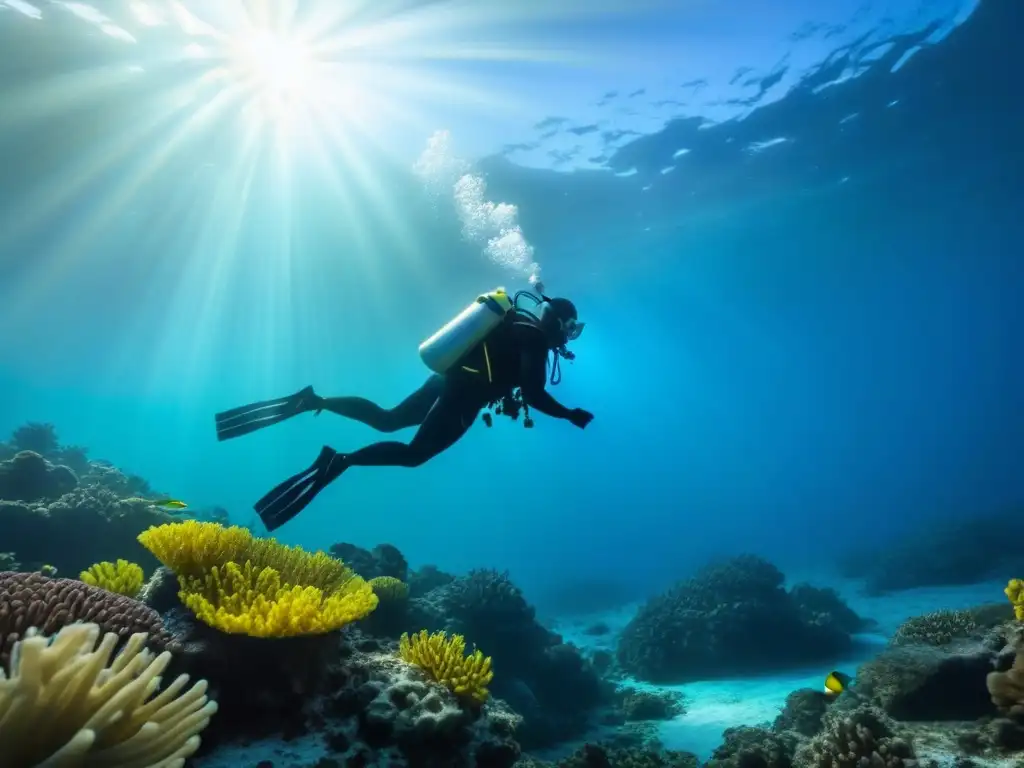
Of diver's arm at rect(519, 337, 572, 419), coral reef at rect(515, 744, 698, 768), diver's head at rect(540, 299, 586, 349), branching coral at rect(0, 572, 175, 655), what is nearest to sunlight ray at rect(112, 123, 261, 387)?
diver's head at rect(540, 299, 586, 349)

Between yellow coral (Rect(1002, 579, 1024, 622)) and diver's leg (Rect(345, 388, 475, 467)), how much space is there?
5.78 meters

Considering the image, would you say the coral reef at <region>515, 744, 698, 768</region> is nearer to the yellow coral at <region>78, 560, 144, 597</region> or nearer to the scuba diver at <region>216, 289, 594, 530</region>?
the scuba diver at <region>216, 289, 594, 530</region>

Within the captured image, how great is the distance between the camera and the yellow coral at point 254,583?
3.76 m

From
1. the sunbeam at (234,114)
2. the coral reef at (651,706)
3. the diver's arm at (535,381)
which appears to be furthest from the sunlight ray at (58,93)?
the coral reef at (651,706)

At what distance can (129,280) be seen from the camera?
29.3 meters

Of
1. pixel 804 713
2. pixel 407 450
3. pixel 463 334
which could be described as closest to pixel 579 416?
pixel 463 334

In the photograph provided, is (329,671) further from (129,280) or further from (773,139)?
(129,280)

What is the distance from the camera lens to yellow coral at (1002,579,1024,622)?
5.31 meters

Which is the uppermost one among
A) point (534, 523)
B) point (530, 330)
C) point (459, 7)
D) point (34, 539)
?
point (534, 523)

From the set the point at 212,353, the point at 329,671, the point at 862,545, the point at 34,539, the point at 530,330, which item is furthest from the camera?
the point at 212,353

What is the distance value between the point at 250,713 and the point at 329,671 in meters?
0.58

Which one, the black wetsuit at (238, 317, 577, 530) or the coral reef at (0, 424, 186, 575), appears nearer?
the black wetsuit at (238, 317, 577, 530)

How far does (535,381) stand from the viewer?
21.1 feet

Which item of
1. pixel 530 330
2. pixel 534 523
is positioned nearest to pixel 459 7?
pixel 530 330
